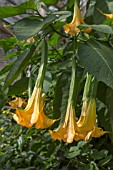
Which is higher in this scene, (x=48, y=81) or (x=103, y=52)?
(x=103, y=52)

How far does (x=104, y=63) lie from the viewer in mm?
536

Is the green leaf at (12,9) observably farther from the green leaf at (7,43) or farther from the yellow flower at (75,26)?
the green leaf at (7,43)

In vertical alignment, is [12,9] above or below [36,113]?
above

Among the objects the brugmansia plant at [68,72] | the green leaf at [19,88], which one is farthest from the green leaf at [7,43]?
the green leaf at [19,88]

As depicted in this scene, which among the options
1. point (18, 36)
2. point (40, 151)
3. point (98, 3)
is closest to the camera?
point (18, 36)

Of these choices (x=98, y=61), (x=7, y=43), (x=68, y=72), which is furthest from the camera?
(x=7, y=43)

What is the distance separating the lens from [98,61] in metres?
0.54

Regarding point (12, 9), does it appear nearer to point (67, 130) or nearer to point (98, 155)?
point (67, 130)

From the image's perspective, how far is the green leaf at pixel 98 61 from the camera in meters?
0.53

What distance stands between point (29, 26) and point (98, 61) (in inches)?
5.6

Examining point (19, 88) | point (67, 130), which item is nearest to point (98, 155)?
point (19, 88)

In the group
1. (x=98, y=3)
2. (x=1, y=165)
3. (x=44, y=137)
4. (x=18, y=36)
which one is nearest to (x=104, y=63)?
(x=18, y=36)

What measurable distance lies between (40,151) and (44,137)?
0.24m

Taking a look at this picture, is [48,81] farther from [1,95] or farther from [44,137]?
[44,137]
